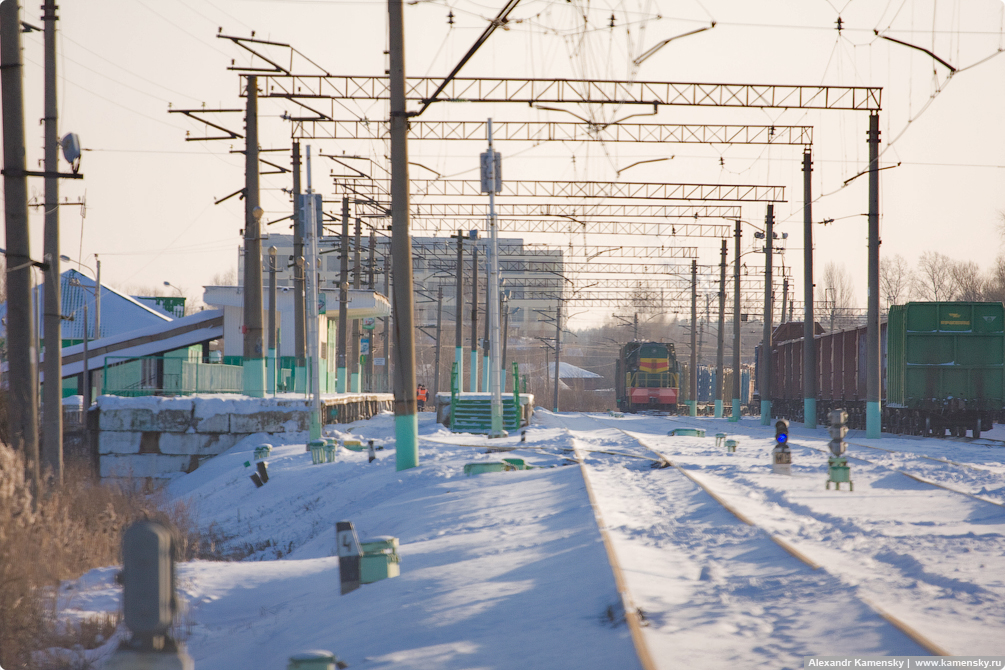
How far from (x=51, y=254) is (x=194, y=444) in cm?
770

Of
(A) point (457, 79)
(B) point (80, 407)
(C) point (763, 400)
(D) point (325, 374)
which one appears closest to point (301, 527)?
(A) point (457, 79)

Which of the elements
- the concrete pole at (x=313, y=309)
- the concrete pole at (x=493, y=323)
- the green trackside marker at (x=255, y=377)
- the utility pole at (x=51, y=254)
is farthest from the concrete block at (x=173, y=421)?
the concrete pole at (x=493, y=323)

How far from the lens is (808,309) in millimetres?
32906

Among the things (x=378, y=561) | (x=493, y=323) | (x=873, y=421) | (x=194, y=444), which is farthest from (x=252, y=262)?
(x=378, y=561)

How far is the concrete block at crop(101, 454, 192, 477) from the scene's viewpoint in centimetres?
2322

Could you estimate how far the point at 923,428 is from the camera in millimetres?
27688

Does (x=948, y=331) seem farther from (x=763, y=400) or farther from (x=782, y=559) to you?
(x=782, y=559)

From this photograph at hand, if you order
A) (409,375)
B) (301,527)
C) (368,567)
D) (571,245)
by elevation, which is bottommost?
(301,527)

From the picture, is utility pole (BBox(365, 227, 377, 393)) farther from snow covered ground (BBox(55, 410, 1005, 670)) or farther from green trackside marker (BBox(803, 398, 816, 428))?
snow covered ground (BBox(55, 410, 1005, 670))

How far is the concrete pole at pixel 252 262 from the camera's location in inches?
981

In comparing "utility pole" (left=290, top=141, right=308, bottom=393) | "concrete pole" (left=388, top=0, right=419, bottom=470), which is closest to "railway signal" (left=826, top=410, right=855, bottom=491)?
"concrete pole" (left=388, top=0, right=419, bottom=470)

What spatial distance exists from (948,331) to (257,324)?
63.9 feet

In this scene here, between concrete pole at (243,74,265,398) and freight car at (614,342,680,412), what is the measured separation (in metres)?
30.2

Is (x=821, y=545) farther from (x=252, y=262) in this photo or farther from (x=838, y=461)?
(x=252, y=262)
